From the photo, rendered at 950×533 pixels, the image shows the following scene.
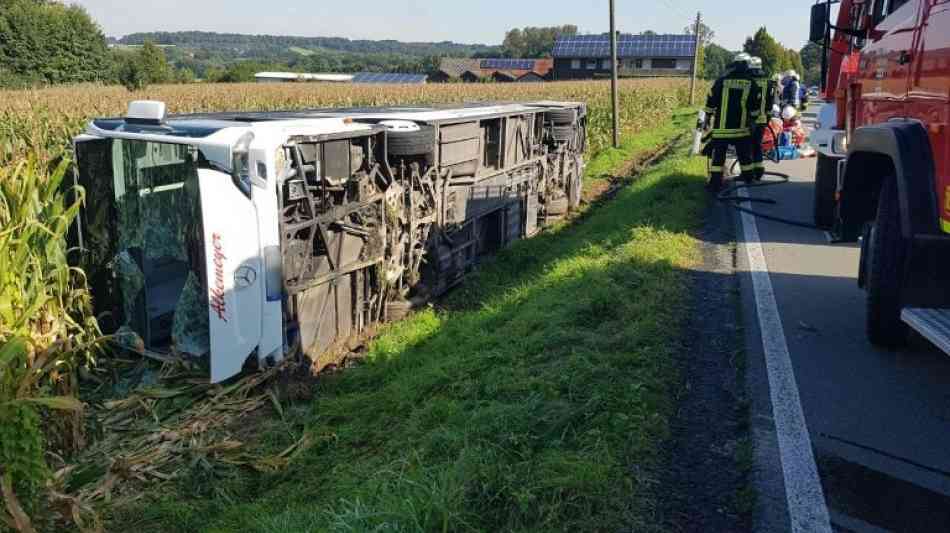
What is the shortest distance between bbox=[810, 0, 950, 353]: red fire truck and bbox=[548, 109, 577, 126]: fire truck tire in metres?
5.84

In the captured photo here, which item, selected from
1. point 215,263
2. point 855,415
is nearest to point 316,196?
point 215,263

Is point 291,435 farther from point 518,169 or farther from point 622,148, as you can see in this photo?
point 622,148

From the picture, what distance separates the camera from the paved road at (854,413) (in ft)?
10.6

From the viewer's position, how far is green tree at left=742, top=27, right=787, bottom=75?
65.3 meters

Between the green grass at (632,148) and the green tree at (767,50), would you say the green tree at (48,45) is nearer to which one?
the green grass at (632,148)

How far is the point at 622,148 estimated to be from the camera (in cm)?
2206

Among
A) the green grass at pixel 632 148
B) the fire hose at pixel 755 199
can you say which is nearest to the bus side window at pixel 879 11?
the fire hose at pixel 755 199

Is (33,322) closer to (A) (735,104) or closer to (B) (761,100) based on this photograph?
(A) (735,104)

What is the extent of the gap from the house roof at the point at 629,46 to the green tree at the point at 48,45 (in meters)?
37.0

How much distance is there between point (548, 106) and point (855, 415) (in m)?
8.51

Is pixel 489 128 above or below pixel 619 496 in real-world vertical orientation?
above

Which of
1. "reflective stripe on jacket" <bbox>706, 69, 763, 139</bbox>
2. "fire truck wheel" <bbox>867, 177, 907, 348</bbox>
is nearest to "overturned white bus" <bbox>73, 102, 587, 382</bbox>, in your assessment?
"fire truck wheel" <bbox>867, 177, 907, 348</bbox>

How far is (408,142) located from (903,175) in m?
4.05

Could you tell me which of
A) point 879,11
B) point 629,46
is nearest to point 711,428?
point 879,11
